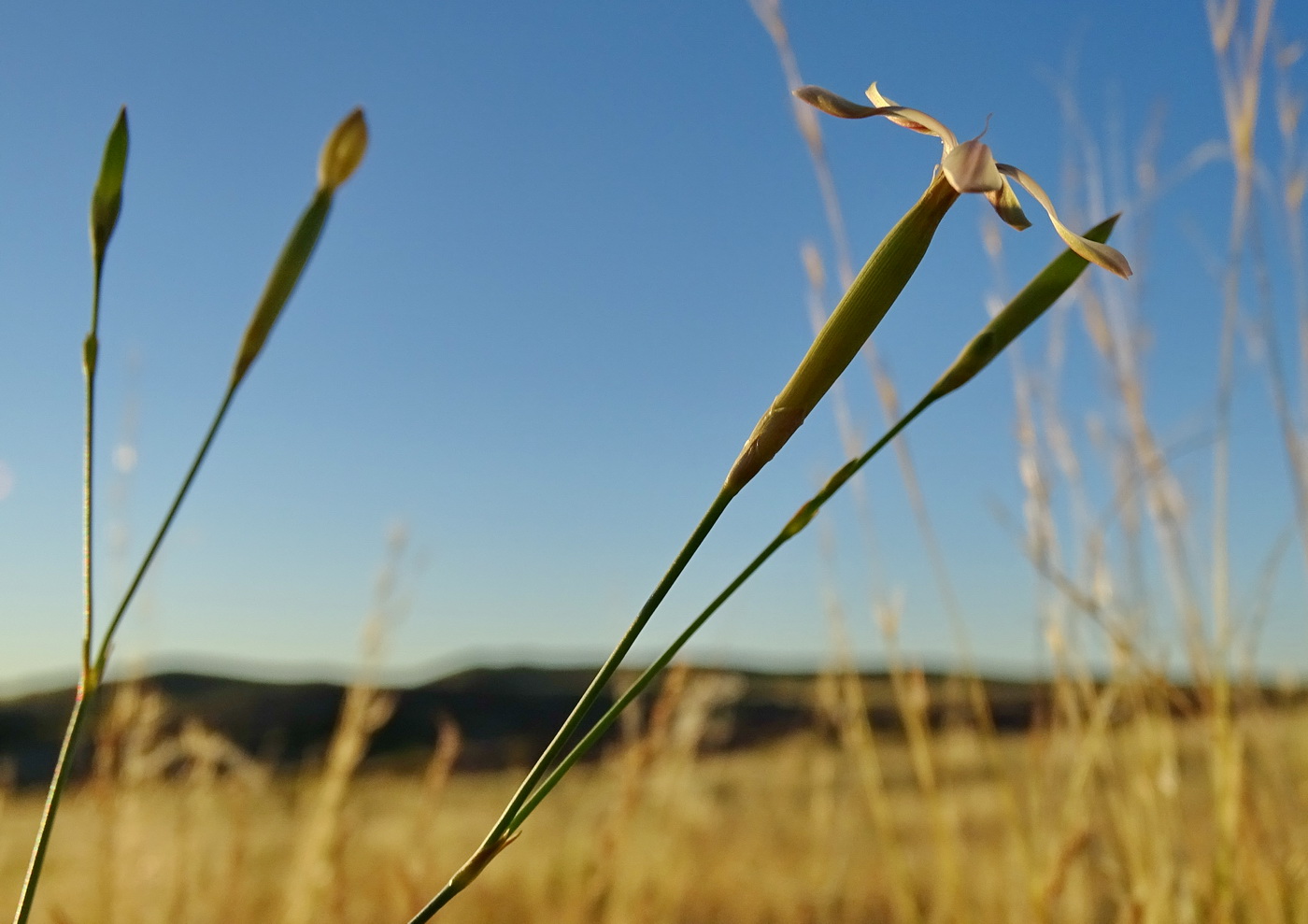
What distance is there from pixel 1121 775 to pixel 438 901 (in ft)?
2.66

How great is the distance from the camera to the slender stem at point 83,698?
24 centimetres

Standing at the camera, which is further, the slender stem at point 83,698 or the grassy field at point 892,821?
the grassy field at point 892,821

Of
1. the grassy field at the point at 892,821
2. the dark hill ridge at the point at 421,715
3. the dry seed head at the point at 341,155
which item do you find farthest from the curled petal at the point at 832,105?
the dark hill ridge at the point at 421,715

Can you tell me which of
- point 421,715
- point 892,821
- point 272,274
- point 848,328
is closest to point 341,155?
point 272,274

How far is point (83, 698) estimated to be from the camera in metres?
0.26

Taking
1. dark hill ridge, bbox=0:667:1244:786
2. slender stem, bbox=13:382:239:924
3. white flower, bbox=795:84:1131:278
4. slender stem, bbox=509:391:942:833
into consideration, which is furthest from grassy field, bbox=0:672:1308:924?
dark hill ridge, bbox=0:667:1244:786

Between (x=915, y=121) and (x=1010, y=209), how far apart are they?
0.09ft

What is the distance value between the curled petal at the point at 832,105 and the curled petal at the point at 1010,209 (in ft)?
0.10

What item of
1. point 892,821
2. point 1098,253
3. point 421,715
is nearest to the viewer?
point 1098,253

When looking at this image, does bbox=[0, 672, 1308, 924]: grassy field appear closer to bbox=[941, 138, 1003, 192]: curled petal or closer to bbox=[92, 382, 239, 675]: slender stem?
bbox=[92, 382, 239, 675]: slender stem

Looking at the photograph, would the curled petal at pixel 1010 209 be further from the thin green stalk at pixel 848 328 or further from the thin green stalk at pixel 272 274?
the thin green stalk at pixel 272 274

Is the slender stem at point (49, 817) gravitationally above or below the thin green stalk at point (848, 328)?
below

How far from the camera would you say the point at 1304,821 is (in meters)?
0.94

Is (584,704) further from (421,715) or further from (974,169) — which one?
(421,715)
